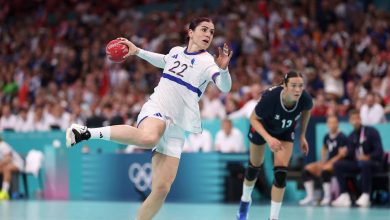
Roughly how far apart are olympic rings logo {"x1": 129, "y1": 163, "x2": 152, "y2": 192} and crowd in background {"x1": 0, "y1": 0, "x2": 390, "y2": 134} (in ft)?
6.71

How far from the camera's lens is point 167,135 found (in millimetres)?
8922

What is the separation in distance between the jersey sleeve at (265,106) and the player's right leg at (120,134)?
2.61m

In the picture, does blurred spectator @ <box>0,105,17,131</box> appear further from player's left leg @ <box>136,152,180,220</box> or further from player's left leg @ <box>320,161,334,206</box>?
player's left leg @ <box>136,152,180,220</box>

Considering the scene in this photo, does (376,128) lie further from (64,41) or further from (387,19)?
(64,41)

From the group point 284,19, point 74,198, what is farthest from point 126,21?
point 74,198

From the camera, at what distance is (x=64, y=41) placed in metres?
28.5

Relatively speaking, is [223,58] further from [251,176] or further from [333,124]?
[333,124]

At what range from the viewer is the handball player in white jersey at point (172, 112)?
850 cm

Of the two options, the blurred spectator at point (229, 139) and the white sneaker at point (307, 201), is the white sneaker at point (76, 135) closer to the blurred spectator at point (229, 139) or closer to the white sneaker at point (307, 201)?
the white sneaker at point (307, 201)

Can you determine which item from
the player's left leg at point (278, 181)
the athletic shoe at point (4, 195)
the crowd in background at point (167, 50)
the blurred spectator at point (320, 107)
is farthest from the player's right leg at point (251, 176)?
the athletic shoe at point (4, 195)

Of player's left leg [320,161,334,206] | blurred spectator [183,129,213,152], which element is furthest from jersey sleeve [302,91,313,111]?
blurred spectator [183,129,213,152]

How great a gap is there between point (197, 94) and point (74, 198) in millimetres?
11067

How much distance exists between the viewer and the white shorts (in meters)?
8.84

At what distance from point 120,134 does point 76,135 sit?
46 centimetres
